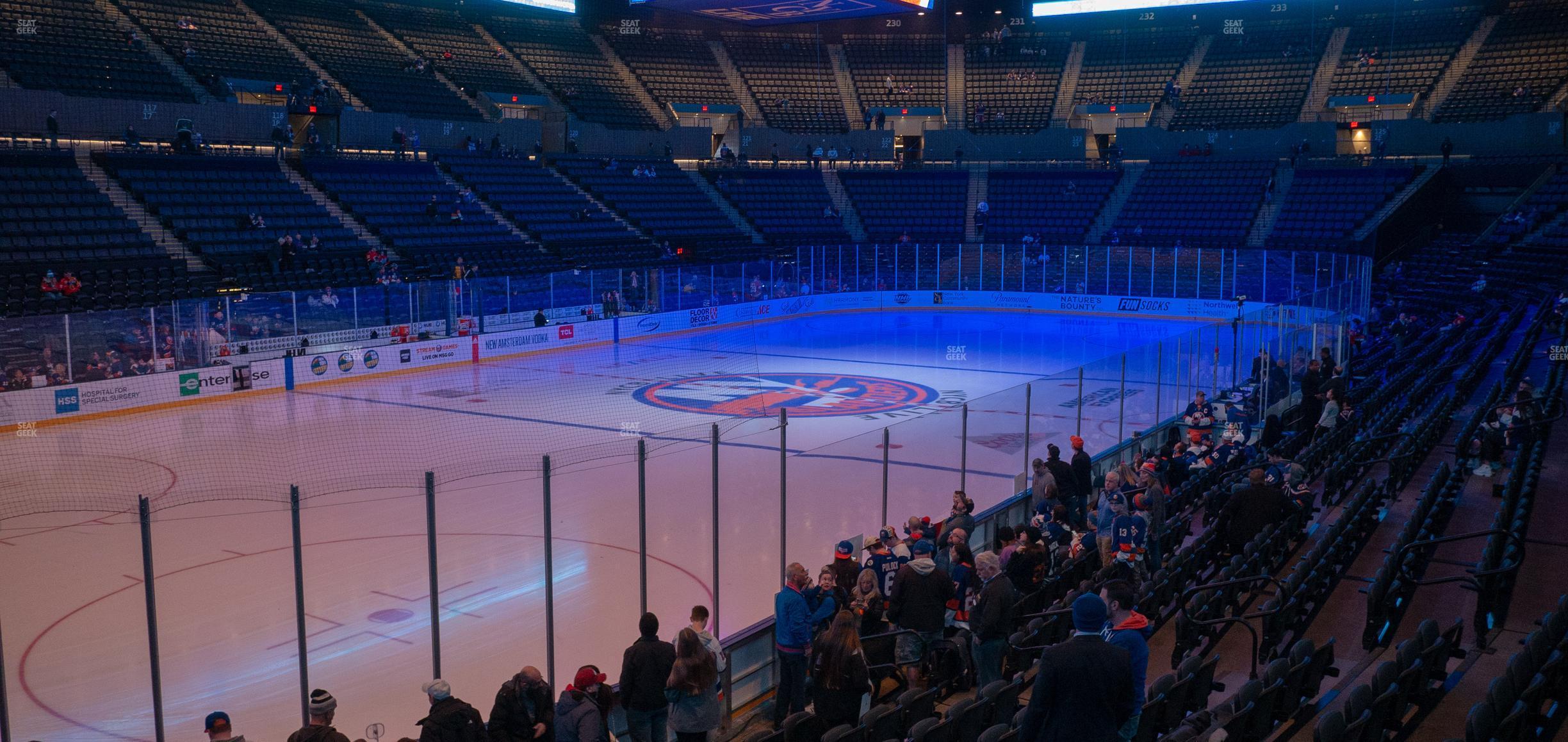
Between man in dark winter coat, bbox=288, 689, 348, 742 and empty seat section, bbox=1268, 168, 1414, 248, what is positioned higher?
empty seat section, bbox=1268, 168, 1414, 248

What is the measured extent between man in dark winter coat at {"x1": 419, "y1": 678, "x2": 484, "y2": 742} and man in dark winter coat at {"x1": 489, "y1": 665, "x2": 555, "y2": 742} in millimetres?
234

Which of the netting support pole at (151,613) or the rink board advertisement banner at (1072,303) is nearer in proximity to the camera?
the netting support pole at (151,613)

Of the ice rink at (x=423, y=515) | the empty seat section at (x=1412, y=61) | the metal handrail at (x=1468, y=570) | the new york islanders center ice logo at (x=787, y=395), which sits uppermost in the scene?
the empty seat section at (x=1412, y=61)

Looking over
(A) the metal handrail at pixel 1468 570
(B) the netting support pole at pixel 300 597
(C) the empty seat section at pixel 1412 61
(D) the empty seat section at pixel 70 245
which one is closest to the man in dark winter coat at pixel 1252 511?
(A) the metal handrail at pixel 1468 570

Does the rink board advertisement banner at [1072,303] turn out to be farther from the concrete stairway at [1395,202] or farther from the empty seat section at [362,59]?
the empty seat section at [362,59]

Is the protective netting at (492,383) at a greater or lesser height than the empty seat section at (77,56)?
lesser

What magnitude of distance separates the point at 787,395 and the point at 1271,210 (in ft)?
93.2

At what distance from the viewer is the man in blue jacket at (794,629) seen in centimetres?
827

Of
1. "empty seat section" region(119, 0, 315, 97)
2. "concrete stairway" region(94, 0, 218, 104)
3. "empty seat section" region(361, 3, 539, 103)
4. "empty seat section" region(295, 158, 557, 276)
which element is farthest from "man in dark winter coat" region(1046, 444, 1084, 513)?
"empty seat section" region(361, 3, 539, 103)

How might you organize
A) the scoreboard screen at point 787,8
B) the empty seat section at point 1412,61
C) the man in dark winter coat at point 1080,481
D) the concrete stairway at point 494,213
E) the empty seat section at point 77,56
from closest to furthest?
1. the man in dark winter coat at point 1080,481
2. the empty seat section at point 77,56
3. the concrete stairway at point 494,213
4. the scoreboard screen at point 787,8
5. the empty seat section at point 1412,61

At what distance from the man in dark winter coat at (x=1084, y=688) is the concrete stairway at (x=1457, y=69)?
4911 cm

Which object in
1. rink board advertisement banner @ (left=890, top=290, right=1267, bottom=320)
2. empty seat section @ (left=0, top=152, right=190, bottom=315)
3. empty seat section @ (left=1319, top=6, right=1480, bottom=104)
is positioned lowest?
rink board advertisement banner @ (left=890, top=290, right=1267, bottom=320)

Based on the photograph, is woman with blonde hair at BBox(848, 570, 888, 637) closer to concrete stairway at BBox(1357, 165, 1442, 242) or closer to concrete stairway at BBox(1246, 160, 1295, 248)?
concrete stairway at BBox(1357, 165, 1442, 242)

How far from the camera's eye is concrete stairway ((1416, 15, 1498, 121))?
47.1m
